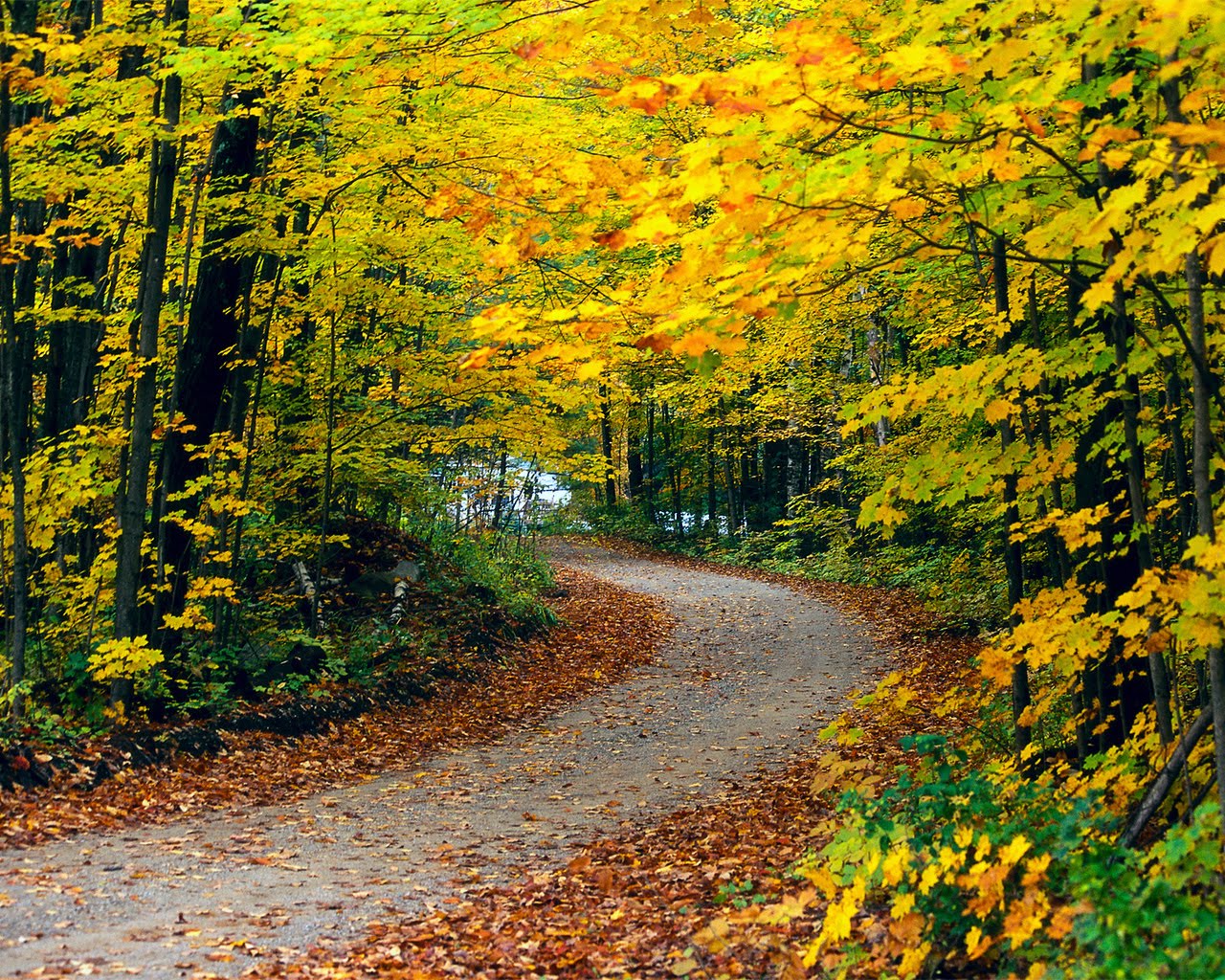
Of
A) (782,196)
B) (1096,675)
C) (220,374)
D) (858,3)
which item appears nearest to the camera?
(782,196)

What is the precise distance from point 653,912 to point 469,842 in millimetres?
2193

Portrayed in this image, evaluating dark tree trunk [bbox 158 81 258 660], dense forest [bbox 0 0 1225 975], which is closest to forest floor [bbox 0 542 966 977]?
dense forest [bbox 0 0 1225 975]

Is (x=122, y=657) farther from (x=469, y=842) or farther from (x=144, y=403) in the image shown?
(x=469, y=842)

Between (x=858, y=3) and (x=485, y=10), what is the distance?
1897 millimetres

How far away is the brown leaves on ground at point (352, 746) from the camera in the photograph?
283 inches

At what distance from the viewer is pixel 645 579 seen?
2373cm

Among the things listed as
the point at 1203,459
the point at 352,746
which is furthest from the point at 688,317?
the point at 352,746

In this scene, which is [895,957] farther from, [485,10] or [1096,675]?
[485,10]

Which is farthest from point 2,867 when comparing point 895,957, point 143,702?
point 895,957

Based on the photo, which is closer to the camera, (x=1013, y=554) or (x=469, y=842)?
(x=1013, y=554)

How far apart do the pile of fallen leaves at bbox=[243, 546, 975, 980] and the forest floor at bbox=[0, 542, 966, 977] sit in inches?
0.7

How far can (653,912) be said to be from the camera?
5.23 metres

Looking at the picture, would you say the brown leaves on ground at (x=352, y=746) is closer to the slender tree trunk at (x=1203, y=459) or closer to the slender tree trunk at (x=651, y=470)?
the slender tree trunk at (x=1203, y=459)

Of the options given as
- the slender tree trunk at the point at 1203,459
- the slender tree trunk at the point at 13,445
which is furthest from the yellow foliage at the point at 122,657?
the slender tree trunk at the point at 1203,459
